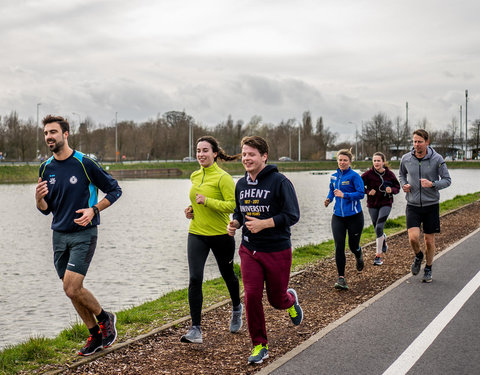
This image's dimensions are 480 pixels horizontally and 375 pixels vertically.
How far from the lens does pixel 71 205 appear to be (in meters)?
5.00

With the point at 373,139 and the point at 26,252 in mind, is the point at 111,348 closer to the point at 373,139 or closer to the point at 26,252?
the point at 26,252

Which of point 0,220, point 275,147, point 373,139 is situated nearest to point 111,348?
point 0,220

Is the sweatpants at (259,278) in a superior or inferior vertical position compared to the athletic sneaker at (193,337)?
superior

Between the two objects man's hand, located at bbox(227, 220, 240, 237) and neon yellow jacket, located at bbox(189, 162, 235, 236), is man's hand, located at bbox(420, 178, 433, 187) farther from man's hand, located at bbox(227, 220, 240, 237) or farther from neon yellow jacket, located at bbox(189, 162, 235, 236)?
man's hand, located at bbox(227, 220, 240, 237)

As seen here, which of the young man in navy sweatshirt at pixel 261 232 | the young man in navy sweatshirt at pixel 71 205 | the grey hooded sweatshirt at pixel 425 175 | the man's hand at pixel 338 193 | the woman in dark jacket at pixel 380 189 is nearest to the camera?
the young man in navy sweatshirt at pixel 261 232

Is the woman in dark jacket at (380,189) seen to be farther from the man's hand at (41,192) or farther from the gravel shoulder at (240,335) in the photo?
the man's hand at (41,192)

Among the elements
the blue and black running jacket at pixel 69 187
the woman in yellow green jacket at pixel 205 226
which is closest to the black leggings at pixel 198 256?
the woman in yellow green jacket at pixel 205 226

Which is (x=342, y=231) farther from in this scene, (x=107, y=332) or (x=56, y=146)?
(x=56, y=146)

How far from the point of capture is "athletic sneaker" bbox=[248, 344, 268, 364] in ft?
15.9

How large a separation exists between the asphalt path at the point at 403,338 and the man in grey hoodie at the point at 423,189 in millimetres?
671

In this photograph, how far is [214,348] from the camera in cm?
539

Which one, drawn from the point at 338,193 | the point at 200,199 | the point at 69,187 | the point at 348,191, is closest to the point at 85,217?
the point at 69,187

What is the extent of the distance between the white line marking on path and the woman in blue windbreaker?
61.5 inches

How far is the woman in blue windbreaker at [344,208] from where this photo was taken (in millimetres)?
7824
